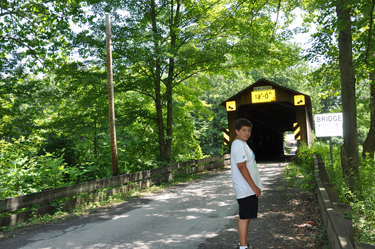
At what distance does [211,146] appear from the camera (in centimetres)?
3928

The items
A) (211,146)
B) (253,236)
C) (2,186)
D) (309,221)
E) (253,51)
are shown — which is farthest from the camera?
(211,146)

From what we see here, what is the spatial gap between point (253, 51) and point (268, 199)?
7625 millimetres

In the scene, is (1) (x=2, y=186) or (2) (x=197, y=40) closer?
(1) (x=2, y=186)

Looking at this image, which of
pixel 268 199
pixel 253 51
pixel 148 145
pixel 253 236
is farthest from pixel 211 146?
pixel 253 236

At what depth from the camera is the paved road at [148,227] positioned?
4.61 m

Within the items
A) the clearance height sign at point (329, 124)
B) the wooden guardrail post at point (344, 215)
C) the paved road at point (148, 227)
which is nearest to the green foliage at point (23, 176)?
the paved road at point (148, 227)

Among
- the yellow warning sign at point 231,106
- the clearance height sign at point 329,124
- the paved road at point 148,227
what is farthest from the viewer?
the yellow warning sign at point 231,106

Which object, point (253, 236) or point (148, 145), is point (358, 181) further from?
point (148, 145)

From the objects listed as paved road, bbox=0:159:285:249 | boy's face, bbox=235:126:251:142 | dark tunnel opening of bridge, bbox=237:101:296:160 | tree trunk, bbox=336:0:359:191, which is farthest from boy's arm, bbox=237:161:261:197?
dark tunnel opening of bridge, bbox=237:101:296:160

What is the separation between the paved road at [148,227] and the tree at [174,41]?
19.9 feet

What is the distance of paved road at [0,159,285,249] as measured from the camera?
4609 mm

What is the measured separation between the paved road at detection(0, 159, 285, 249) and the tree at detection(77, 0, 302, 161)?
6064mm

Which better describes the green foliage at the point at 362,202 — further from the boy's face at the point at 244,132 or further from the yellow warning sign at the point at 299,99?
the yellow warning sign at the point at 299,99

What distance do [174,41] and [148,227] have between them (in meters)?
11.2
